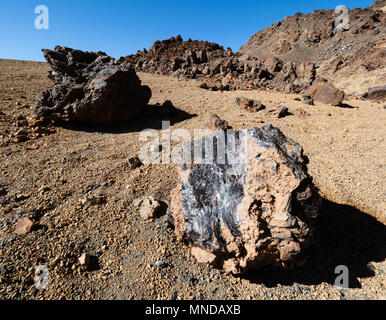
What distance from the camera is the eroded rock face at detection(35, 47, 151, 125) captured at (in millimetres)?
5727

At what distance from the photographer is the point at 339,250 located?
2896 mm

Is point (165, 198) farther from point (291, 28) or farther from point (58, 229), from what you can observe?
point (291, 28)

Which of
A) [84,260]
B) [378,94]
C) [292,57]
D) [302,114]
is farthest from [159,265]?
[292,57]

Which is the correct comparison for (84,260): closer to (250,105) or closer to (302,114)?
(250,105)

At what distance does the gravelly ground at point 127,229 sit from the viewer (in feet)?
7.66

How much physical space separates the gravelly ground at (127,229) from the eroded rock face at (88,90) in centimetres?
66

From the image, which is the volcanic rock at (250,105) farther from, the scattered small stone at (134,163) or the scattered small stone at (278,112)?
the scattered small stone at (134,163)

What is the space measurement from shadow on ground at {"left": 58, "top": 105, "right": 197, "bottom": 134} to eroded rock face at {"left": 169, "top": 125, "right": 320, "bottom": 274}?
13.9ft

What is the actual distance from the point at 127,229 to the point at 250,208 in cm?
191

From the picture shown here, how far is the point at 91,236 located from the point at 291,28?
48.7 m

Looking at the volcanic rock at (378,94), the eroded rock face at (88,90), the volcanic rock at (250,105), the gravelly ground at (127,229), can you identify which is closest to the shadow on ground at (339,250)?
the gravelly ground at (127,229)

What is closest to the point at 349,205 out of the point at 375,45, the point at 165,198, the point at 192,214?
the point at 192,214

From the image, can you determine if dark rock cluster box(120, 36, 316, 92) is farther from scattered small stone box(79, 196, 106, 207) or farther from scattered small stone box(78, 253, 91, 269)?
scattered small stone box(78, 253, 91, 269)

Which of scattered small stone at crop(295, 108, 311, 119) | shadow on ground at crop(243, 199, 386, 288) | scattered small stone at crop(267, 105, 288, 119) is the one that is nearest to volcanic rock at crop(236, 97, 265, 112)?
scattered small stone at crop(267, 105, 288, 119)
